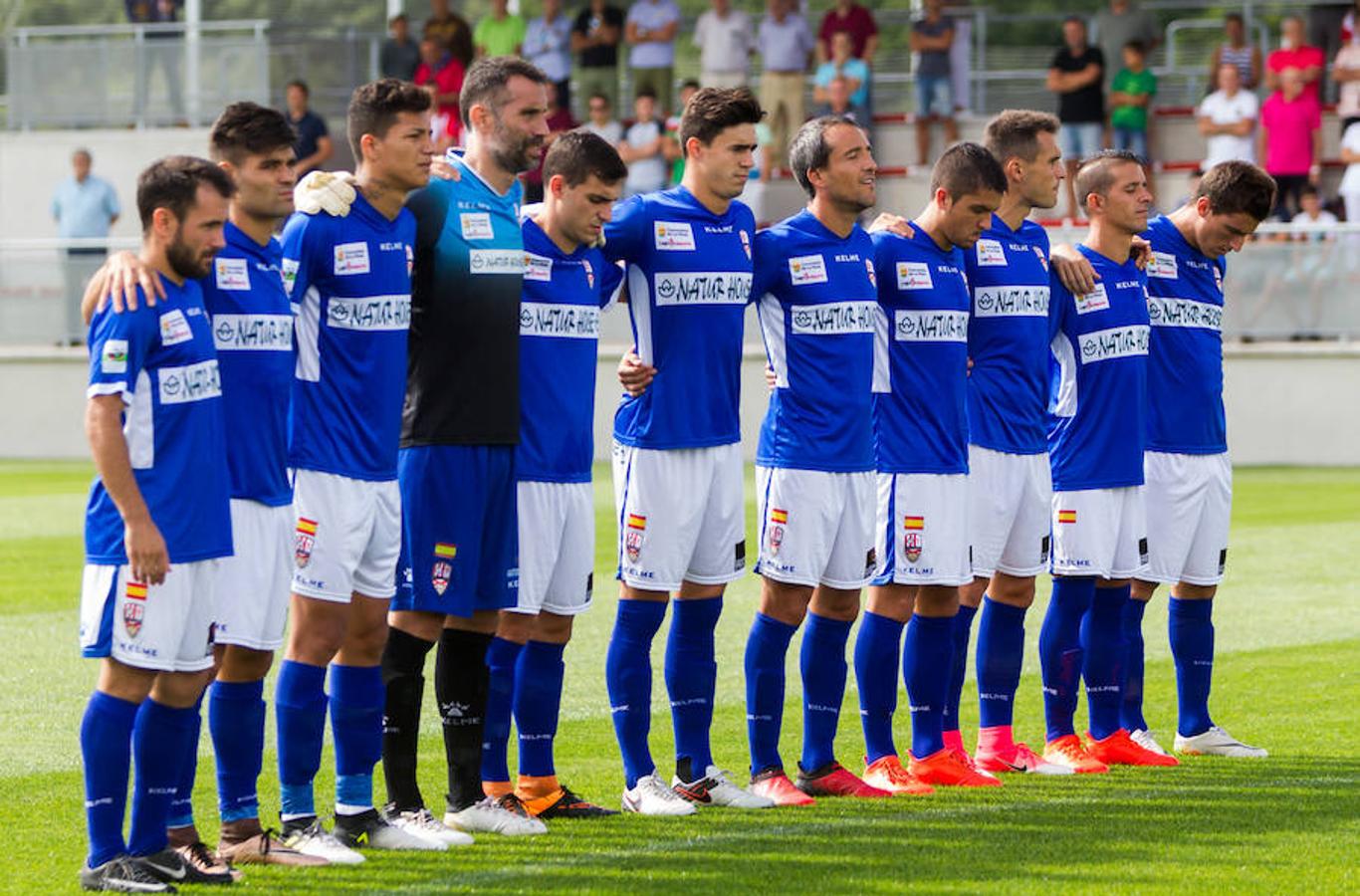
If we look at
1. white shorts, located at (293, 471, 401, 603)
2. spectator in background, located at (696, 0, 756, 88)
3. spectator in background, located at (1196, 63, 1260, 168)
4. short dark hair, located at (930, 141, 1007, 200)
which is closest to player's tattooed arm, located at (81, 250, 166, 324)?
white shorts, located at (293, 471, 401, 603)

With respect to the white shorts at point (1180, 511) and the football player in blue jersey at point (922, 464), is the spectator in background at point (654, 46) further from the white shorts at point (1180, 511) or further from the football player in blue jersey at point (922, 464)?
the football player in blue jersey at point (922, 464)

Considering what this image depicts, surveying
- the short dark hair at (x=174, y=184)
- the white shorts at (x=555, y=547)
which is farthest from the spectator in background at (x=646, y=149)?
the short dark hair at (x=174, y=184)

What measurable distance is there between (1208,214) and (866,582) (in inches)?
95.4

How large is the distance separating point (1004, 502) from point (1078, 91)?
17.5 m

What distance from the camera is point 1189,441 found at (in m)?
9.70

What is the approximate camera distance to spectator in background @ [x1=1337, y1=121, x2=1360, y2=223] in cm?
2425

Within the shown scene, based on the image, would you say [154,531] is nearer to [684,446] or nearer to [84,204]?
[684,446]

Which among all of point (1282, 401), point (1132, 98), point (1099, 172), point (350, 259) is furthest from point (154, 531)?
point (1132, 98)

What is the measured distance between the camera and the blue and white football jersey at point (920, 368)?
28.7 ft

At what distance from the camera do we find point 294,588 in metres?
Answer: 7.36

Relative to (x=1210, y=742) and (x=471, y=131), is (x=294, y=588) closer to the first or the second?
(x=471, y=131)

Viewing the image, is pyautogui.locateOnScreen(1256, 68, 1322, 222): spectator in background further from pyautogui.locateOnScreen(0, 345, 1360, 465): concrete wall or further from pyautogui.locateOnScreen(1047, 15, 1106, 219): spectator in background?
pyautogui.locateOnScreen(0, 345, 1360, 465): concrete wall

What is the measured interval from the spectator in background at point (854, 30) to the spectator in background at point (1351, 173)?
5.90 m

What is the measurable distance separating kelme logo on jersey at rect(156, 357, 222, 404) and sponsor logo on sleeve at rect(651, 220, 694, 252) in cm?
206
